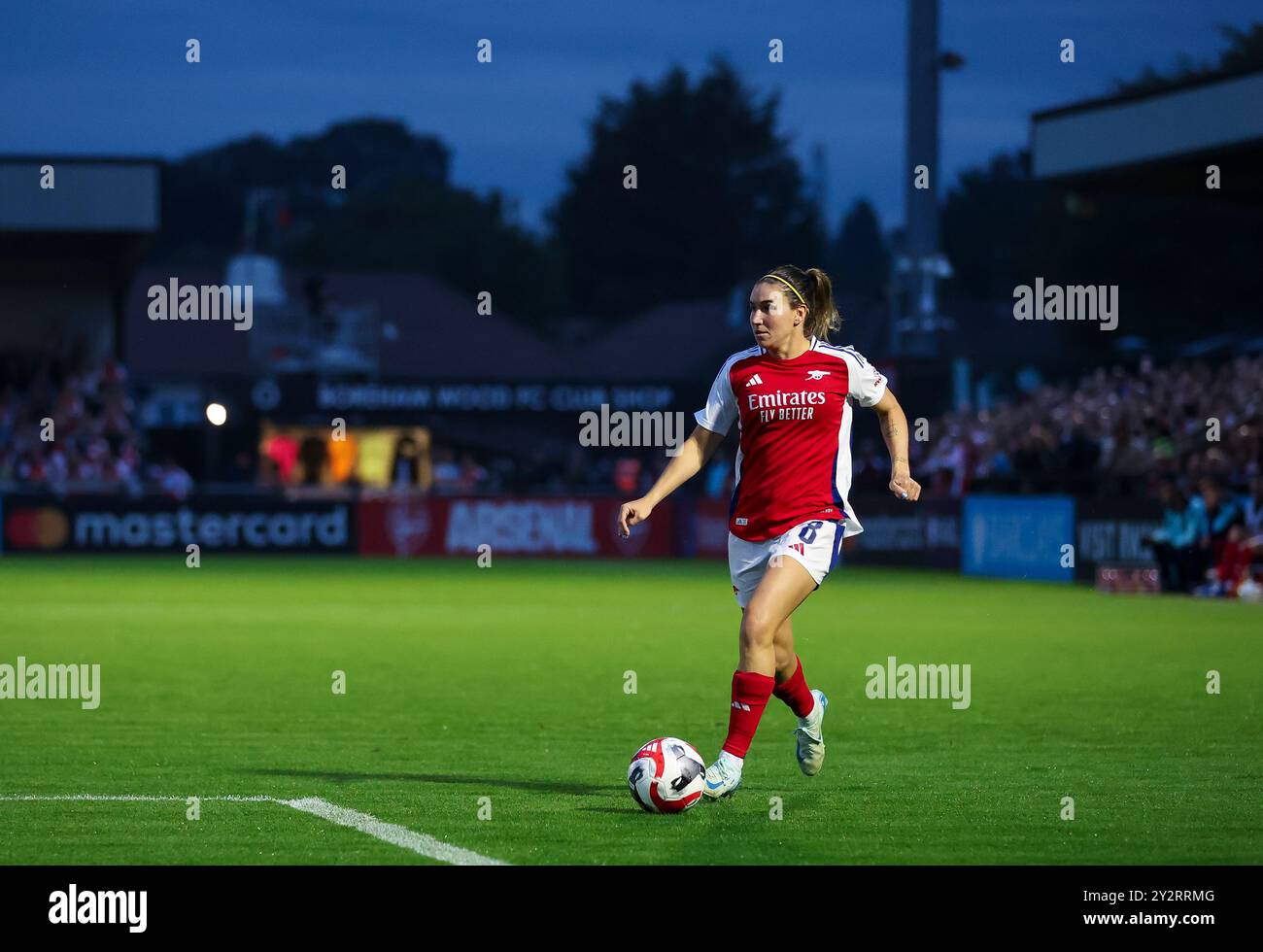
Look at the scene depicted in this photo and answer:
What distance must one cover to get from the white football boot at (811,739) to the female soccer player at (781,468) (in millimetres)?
298

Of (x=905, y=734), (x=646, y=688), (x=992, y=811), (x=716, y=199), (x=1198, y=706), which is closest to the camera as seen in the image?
(x=992, y=811)

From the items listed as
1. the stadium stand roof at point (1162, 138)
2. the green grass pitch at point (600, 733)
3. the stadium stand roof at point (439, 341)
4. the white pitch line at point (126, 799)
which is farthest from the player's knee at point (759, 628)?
the stadium stand roof at point (439, 341)

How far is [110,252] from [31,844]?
40.7m

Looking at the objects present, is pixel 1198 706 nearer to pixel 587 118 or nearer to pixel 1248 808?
pixel 1248 808

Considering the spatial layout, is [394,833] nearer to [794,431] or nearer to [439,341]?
[794,431]

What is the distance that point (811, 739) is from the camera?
9.11m

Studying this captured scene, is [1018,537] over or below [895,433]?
below

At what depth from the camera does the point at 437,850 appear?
23.8 ft

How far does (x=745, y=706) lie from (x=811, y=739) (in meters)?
0.77

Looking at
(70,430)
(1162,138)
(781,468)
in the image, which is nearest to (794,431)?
(781,468)

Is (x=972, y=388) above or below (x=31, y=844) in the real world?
above

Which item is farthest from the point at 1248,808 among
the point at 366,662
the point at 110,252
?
the point at 110,252

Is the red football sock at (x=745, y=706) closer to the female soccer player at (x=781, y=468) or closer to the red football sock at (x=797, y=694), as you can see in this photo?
the female soccer player at (x=781, y=468)
